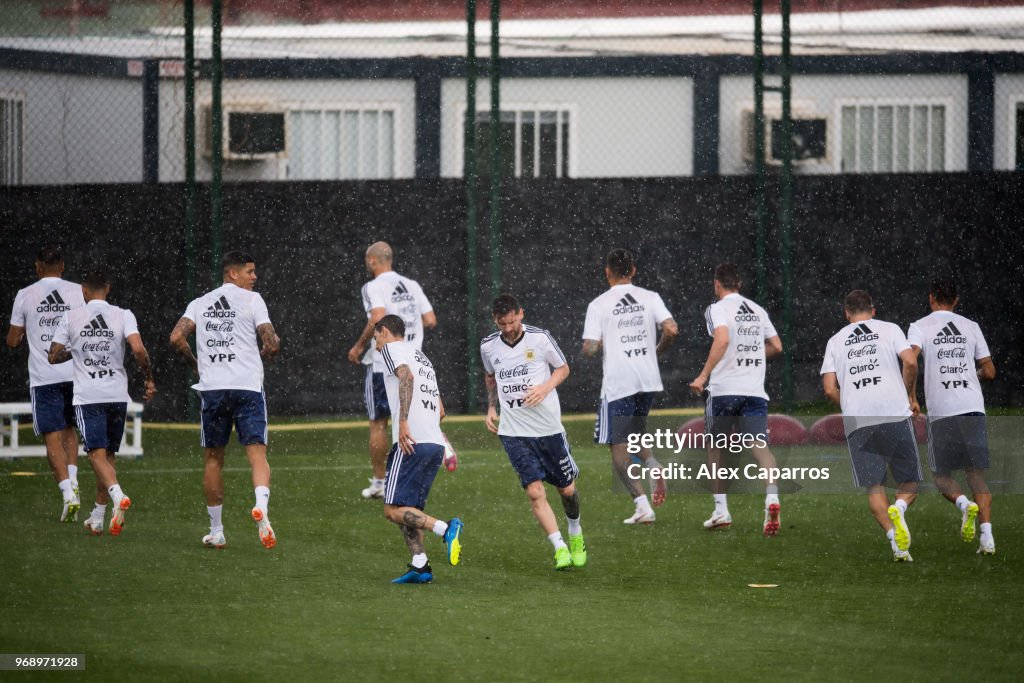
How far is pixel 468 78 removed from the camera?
725 inches

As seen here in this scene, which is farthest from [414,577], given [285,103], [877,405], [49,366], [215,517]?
[285,103]

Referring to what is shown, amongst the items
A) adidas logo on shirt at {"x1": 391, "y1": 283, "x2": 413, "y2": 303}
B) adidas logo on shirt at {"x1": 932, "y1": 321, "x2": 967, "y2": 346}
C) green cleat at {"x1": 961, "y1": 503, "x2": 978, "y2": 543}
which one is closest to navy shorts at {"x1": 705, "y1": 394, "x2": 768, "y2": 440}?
adidas logo on shirt at {"x1": 932, "y1": 321, "x2": 967, "y2": 346}

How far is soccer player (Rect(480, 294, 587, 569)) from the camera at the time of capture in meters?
10.3

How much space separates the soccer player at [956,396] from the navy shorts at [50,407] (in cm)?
648

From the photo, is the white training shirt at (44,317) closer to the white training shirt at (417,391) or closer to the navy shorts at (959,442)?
the white training shirt at (417,391)

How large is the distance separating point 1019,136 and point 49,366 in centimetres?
1231

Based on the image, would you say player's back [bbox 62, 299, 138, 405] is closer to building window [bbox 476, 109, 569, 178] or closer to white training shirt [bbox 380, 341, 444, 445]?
white training shirt [bbox 380, 341, 444, 445]

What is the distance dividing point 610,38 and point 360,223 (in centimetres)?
391

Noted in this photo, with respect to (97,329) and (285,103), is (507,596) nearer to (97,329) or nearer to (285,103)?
(97,329)

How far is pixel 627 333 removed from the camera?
40.3ft

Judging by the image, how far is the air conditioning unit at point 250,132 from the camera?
739 inches

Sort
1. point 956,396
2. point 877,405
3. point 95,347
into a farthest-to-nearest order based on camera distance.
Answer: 1. point 95,347
2. point 956,396
3. point 877,405

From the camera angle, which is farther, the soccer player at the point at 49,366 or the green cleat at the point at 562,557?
the soccer player at the point at 49,366

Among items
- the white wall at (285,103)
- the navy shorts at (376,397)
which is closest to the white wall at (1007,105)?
the white wall at (285,103)
